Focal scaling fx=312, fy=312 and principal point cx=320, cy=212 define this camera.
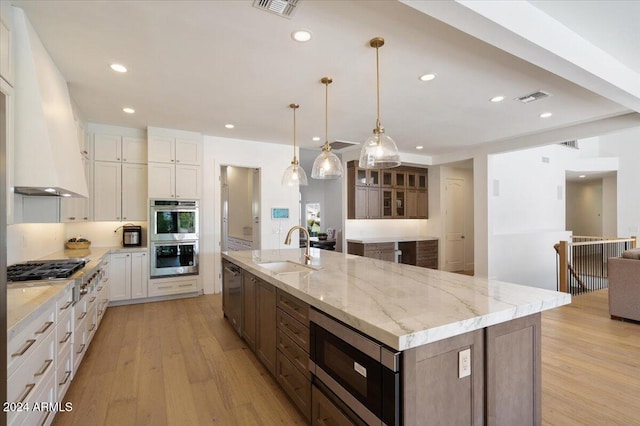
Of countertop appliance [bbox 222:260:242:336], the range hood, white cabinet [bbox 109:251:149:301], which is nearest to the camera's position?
the range hood

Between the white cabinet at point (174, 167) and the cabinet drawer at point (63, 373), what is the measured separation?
2.90 m

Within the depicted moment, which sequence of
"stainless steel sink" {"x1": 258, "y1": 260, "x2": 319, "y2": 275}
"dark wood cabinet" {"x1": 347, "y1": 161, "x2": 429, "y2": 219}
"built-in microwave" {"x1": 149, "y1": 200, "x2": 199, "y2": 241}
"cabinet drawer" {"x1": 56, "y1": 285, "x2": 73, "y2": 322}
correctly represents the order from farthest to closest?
"dark wood cabinet" {"x1": 347, "y1": 161, "x2": 429, "y2": 219} < "built-in microwave" {"x1": 149, "y1": 200, "x2": 199, "y2": 241} < "stainless steel sink" {"x1": 258, "y1": 260, "x2": 319, "y2": 275} < "cabinet drawer" {"x1": 56, "y1": 285, "x2": 73, "y2": 322}

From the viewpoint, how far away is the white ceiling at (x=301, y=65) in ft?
7.11

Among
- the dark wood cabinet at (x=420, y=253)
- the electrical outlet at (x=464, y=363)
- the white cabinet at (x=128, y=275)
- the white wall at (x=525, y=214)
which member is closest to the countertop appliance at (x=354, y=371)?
the electrical outlet at (x=464, y=363)

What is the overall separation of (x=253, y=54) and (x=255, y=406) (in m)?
2.78

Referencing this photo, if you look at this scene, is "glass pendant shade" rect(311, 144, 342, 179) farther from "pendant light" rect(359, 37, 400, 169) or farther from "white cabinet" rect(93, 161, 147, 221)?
"white cabinet" rect(93, 161, 147, 221)

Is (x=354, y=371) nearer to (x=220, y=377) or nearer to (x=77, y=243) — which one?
(x=220, y=377)

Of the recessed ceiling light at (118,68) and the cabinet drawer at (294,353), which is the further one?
the recessed ceiling light at (118,68)

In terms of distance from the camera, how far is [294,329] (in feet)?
6.75

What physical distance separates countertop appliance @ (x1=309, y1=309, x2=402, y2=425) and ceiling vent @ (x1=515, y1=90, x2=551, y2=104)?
3580 mm

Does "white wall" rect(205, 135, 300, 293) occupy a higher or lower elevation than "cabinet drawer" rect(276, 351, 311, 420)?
higher

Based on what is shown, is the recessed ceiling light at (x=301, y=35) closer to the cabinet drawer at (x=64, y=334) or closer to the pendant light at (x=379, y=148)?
the pendant light at (x=379, y=148)

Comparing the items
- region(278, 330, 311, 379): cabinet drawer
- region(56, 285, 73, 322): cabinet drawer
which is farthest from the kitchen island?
region(56, 285, 73, 322): cabinet drawer

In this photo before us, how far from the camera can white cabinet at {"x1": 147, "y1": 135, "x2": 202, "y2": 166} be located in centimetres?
487
